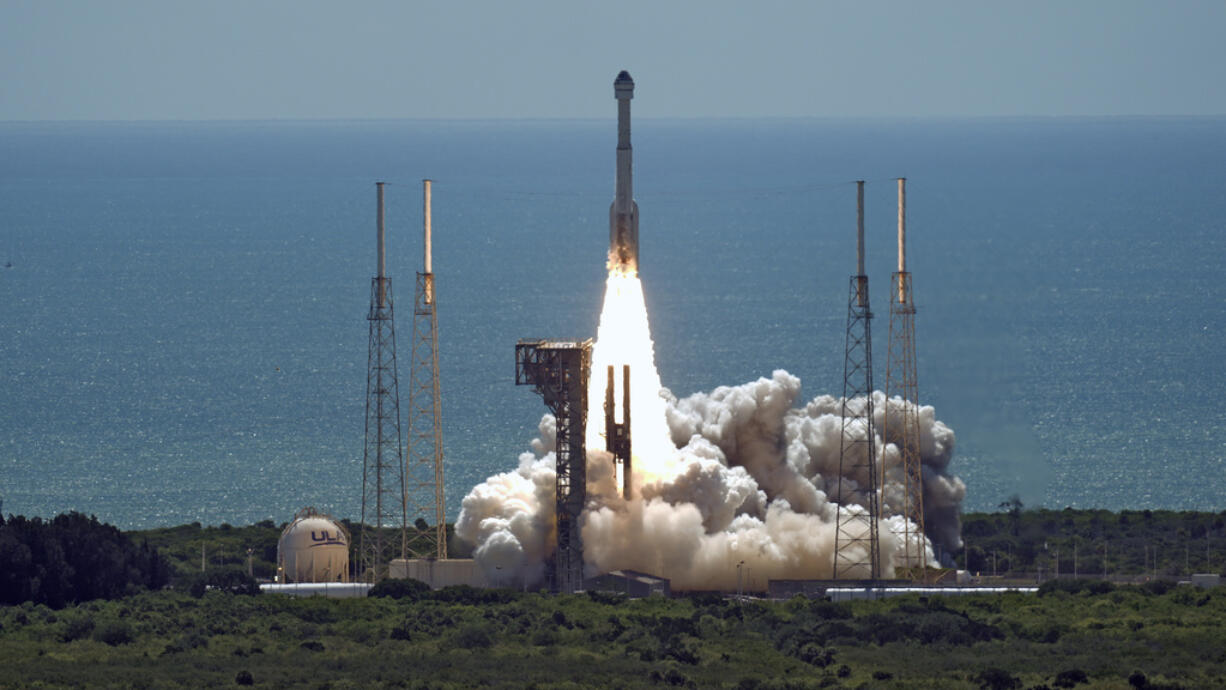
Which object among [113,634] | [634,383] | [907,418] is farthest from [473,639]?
[907,418]

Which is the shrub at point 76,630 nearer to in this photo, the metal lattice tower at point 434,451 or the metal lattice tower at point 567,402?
the metal lattice tower at point 434,451

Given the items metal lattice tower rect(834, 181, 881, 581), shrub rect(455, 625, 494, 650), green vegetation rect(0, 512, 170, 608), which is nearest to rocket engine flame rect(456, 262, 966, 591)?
metal lattice tower rect(834, 181, 881, 581)

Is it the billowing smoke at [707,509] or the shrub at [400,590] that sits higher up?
the billowing smoke at [707,509]

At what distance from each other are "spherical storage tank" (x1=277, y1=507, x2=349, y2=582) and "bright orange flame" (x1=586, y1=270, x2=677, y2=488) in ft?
30.0

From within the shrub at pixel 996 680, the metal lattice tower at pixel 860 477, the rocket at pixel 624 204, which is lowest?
the shrub at pixel 996 680

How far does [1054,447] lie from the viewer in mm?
134000

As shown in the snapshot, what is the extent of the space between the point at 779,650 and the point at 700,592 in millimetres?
11467

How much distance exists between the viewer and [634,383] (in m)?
85.2

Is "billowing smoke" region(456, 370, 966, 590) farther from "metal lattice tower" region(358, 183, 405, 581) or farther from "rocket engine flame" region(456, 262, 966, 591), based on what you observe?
"metal lattice tower" region(358, 183, 405, 581)

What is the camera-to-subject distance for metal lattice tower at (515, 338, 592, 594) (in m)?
80.8

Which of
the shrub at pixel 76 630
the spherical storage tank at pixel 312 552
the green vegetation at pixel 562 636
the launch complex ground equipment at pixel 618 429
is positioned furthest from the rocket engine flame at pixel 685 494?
the shrub at pixel 76 630

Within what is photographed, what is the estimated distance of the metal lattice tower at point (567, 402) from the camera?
8081 cm

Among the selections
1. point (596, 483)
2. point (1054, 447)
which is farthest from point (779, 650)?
point (1054, 447)

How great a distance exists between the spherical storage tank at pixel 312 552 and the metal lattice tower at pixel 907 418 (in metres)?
18.5
